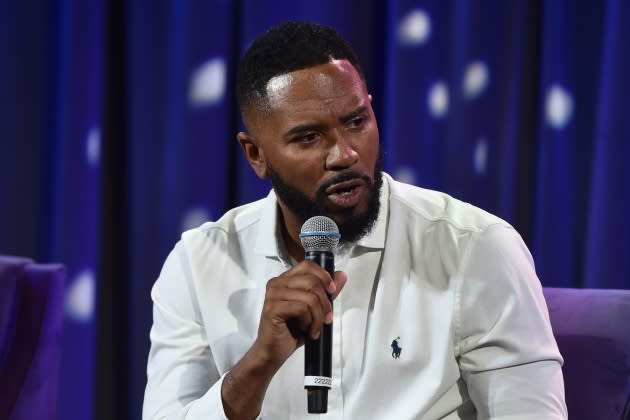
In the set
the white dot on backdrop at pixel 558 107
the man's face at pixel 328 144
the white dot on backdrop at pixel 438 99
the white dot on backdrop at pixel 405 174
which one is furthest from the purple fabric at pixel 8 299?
the white dot on backdrop at pixel 558 107

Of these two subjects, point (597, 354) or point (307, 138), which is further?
point (307, 138)

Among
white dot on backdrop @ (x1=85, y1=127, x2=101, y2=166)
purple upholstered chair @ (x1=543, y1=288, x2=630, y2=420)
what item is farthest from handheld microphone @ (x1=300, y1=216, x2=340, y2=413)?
white dot on backdrop @ (x1=85, y1=127, x2=101, y2=166)

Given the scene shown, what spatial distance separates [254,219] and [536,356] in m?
0.73

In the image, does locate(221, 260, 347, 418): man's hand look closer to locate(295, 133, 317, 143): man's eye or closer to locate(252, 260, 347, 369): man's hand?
locate(252, 260, 347, 369): man's hand

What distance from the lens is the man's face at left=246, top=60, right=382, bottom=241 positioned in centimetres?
159

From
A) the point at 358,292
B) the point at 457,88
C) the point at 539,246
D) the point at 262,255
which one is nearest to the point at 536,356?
the point at 358,292

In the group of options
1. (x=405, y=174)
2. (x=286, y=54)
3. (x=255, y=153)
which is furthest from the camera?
(x=405, y=174)

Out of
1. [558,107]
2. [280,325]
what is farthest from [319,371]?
[558,107]

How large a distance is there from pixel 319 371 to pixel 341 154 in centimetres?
51

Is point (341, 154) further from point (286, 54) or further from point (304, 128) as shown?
point (286, 54)

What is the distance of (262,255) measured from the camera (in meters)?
1.79

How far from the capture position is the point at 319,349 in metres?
1.22

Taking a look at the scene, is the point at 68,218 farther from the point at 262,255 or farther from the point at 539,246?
the point at 539,246

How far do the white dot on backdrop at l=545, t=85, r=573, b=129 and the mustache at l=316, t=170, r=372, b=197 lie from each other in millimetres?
1050
